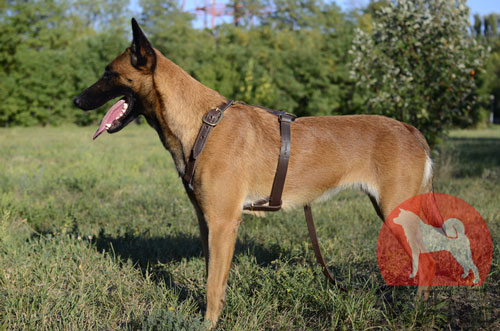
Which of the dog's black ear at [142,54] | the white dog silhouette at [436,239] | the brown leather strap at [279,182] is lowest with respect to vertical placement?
the white dog silhouette at [436,239]

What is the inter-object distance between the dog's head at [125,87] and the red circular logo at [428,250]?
2.12 meters

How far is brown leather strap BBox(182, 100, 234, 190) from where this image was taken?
9.43 feet

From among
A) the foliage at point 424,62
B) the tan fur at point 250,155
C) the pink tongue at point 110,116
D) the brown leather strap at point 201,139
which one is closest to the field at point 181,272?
the tan fur at point 250,155

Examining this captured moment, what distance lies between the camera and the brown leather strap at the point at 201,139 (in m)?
2.88

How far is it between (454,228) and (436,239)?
76 centimetres

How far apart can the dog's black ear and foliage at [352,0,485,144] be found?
5559 millimetres

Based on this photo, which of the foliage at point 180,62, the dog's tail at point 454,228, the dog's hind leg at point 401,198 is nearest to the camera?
the dog's hind leg at point 401,198

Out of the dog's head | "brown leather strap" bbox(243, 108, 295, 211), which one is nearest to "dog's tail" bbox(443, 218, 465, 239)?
"brown leather strap" bbox(243, 108, 295, 211)

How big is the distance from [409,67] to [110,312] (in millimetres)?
6701

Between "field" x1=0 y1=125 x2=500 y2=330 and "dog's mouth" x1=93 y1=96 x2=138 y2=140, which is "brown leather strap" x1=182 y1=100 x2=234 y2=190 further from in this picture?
"field" x1=0 y1=125 x2=500 y2=330

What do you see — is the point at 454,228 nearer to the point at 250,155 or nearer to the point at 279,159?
the point at 279,159

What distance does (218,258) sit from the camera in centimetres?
286

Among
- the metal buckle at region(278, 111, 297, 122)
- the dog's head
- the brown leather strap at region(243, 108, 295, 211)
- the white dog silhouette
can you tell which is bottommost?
the white dog silhouette

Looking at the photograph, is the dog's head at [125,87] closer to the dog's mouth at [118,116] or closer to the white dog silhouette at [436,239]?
the dog's mouth at [118,116]
